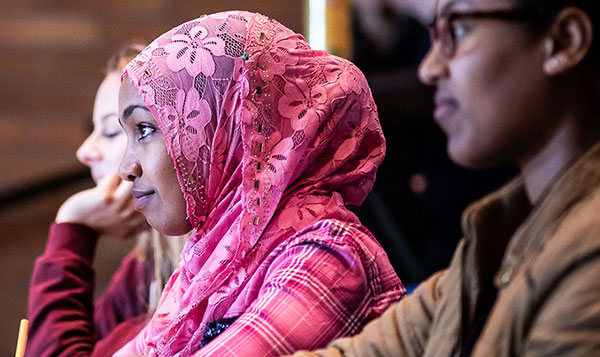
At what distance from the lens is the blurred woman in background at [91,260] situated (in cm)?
164

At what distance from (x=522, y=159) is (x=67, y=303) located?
3.72 ft

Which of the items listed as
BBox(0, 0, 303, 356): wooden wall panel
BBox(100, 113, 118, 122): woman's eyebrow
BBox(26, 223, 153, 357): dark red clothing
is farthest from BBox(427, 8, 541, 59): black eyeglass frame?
BBox(0, 0, 303, 356): wooden wall panel

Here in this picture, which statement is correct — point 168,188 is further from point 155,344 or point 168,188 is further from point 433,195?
point 433,195

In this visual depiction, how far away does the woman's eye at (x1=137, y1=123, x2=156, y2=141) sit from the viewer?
1.29 metres

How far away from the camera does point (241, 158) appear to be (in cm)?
128

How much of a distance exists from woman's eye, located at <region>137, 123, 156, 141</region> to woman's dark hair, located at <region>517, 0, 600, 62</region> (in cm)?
70

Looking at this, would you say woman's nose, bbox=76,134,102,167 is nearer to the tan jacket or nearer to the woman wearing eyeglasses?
the tan jacket

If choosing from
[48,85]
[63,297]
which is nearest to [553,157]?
[63,297]

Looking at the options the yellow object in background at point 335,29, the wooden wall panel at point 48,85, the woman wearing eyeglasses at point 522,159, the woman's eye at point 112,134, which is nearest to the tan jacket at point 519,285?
the woman wearing eyeglasses at point 522,159

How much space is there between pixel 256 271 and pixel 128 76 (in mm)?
386

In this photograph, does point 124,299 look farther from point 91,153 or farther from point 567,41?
point 567,41

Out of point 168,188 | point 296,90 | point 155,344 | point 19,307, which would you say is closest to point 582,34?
point 296,90

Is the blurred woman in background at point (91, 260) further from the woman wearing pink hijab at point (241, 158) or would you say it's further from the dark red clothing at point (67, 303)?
the woman wearing pink hijab at point (241, 158)

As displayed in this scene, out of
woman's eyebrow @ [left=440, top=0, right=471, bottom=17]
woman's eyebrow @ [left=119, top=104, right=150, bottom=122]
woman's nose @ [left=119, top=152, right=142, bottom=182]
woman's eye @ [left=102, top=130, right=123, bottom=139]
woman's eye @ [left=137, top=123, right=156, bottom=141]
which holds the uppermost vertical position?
woman's eyebrow @ [left=440, top=0, right=471, bottom=17]
